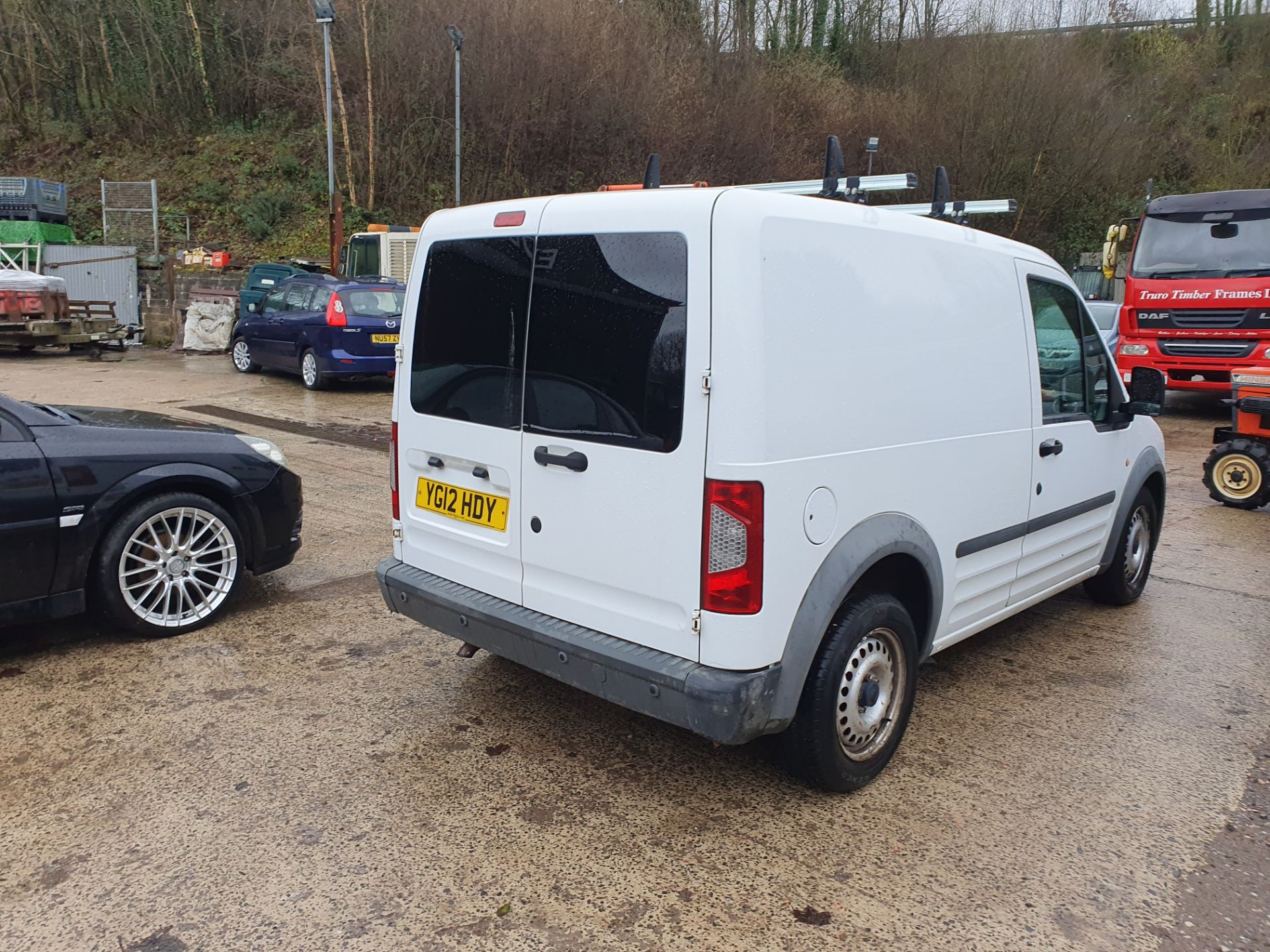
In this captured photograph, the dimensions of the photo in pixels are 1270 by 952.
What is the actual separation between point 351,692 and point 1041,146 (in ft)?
98.2

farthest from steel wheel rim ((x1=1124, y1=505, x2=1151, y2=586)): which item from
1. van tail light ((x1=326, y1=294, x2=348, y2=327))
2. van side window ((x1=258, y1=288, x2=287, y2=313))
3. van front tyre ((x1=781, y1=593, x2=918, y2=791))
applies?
van side window ((x1=258, y1=288, x2=287, y2=313))

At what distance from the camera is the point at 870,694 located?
Result: 11.0 ft

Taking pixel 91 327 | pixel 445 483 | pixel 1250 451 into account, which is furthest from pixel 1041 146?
pixel 445 483

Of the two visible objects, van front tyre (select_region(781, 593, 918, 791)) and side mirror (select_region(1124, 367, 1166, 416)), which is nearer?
van front tyre (select_region(781, 593, 918, 791))

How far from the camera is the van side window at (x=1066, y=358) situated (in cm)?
417

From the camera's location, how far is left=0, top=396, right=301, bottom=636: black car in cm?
409

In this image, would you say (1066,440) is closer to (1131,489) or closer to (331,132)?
(1131,489)

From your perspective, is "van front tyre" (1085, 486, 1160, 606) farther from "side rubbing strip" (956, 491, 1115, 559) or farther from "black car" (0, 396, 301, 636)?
"black car" (0, 396, 301, 636)

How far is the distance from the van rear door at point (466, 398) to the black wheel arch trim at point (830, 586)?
1.03 metres

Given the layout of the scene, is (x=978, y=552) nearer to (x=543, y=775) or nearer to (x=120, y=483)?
(x=543, y=775)

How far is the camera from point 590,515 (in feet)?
10.3

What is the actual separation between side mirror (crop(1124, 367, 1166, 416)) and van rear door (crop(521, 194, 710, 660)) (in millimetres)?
3005

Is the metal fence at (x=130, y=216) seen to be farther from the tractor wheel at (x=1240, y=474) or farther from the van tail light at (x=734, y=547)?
the van tail light at (x=734, y=547)

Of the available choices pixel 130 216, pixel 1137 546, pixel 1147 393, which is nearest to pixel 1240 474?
pixel 1137 546
